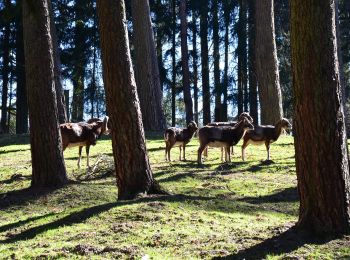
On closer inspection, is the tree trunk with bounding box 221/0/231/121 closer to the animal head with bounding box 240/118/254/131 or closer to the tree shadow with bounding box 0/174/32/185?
the animal head with bounding box 240/118/254/131

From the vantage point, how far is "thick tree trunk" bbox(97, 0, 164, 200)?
998 centimetres

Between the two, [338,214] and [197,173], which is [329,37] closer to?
[338,214]

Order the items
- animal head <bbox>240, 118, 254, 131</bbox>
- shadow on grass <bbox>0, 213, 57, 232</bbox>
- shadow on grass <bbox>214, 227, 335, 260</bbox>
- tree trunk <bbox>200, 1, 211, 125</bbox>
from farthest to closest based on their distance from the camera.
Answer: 1. tree trunk <bbox>200, 1, 211, 125</bbox>
2. animal head <bbox>240, 118, 254, 131</bbox>
3. shadow on grass <bbox>0, 213, 57, 232</bbox>
4. shadow on grass <bbox>214, 227, 335, 260</bbox>

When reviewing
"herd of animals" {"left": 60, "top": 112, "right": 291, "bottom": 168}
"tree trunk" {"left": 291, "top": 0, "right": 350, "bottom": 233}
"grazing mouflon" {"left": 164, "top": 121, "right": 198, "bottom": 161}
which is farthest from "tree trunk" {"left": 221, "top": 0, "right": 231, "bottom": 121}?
"tree trunk" {"left": 291, "top": 0, "right": 350, "bottom": 233}

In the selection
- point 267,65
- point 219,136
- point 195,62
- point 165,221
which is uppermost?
point 195,62

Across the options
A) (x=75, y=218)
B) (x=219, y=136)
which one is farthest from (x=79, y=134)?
(x=75, y=218)

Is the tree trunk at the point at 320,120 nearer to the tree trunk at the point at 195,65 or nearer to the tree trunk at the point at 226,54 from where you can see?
the tree trunk at the point at 226,54

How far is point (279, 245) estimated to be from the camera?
6.99 meters

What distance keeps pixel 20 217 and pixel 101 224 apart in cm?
198

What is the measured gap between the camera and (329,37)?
7.07m

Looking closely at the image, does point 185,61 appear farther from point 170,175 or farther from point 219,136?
point 170,175

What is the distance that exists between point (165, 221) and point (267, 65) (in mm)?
17399

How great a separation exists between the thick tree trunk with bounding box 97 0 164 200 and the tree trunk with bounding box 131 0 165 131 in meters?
17.1

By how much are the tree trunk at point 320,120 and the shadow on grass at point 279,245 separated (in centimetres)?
21
